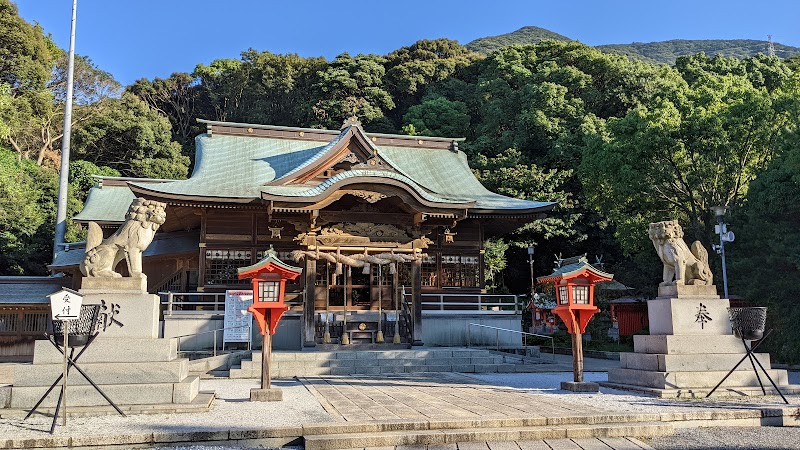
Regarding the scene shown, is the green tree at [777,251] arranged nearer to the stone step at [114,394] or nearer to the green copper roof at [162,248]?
the stone step at [114,394]

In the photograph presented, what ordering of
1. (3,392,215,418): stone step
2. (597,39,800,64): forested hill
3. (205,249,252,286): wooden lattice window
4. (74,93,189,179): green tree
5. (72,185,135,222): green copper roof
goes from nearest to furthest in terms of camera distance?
(3,392,215,418): stone step, (205,249,252,286): wooden lattice window, (72,185,135,222): green copper roof, (74,93,189,179): green tree, (597,39,800,64): forested hill

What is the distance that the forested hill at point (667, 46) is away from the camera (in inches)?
4626

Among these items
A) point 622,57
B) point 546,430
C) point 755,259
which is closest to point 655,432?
point 546,430

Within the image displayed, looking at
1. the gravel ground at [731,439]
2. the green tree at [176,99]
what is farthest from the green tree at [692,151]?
the green tree at [176,99]

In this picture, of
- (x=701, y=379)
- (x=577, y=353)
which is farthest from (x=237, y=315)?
(x=701, y=379)

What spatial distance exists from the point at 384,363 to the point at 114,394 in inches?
298

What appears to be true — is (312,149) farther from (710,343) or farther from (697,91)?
(710,343)

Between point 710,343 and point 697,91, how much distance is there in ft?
45.0

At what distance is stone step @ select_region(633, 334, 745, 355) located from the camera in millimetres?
9766

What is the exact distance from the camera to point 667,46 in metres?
134

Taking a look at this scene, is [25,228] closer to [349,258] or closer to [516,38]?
[349,258]

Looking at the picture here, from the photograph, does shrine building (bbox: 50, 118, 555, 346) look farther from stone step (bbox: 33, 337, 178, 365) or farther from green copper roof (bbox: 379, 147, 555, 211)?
stone step (bbox: 33, 337, 178, 365)

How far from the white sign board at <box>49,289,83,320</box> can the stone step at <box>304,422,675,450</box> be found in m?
3.39

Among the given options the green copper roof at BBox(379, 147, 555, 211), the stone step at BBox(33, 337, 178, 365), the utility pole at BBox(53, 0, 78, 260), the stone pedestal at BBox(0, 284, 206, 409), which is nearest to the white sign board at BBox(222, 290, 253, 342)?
Result: the stone pedestal at BBox(0, 284, 206, 409)
